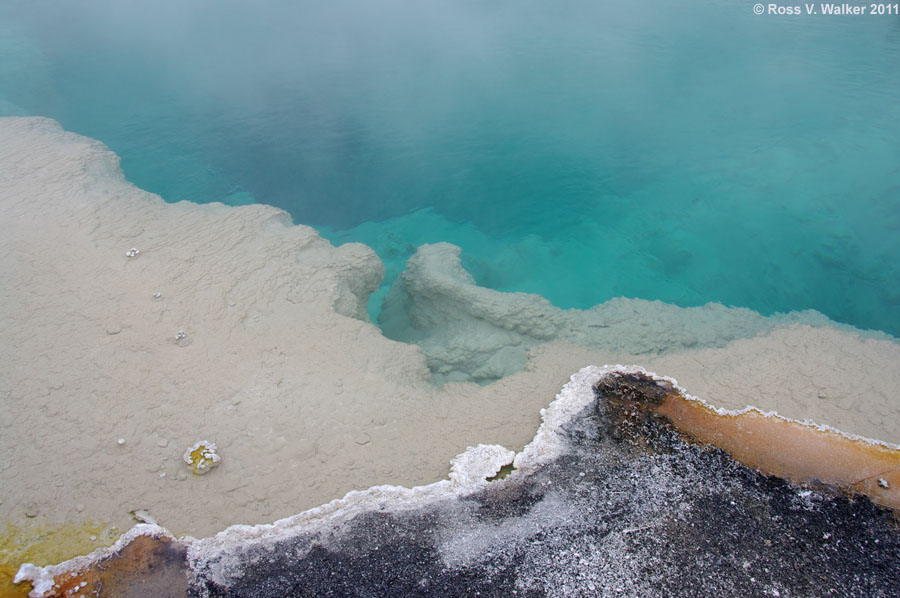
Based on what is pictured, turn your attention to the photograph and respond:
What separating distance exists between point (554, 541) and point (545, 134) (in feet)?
28.9

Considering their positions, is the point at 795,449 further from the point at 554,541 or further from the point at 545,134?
the point at 545,134

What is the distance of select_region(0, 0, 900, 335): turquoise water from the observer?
26.1 feet

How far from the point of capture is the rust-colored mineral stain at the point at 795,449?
3.97 metres

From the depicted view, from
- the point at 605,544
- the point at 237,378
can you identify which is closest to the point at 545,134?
the point at 237,378

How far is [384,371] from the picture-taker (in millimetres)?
4910

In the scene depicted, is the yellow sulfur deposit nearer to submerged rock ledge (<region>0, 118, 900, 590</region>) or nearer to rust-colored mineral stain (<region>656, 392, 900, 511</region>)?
submerged rock ledge (<region>0, 118, 900, 590</region>)

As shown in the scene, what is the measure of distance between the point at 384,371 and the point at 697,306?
14.5 ft

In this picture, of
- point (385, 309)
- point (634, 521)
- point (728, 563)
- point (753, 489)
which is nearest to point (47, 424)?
point (385, 309)

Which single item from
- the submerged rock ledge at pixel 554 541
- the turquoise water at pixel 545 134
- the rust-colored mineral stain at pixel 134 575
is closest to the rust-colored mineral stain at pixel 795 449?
the submerged rock ledge at pixel 554 541

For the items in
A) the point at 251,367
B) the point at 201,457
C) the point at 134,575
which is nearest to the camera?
the point at 134,575

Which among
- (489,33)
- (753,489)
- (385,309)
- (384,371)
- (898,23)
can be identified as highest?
(898,23)

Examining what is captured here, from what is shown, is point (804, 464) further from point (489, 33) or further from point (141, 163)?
point (489, 33)

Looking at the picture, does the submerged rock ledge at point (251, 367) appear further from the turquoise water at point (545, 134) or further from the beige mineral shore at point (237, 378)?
the turquoise water at point (545, 134)

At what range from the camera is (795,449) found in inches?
165
